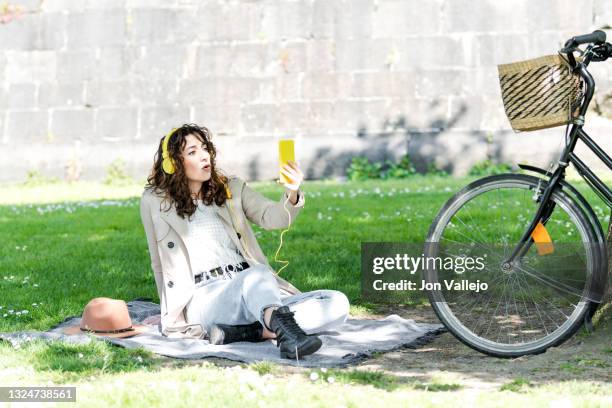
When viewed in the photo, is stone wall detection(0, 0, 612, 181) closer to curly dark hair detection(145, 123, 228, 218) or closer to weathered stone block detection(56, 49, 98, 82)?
weathered stone block detection(56, 49, 98, 82)

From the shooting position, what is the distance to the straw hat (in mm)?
5930

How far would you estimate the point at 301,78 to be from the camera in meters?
15.1

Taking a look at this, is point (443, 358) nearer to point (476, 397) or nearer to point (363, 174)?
point (476, 397)

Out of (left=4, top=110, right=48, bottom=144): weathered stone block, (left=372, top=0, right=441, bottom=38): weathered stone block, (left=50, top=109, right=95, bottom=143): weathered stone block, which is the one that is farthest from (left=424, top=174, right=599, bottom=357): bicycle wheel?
(left=4, top=110, right=48, bottom=144): weathered stone block

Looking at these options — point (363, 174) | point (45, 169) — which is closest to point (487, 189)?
point (363, 174)

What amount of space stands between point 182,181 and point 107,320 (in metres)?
0.89

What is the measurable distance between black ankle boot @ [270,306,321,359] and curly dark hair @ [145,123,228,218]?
93 centimetres

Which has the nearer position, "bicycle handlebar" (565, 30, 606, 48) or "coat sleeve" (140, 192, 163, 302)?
"bicycle handlebar" (565, 30, 606, 48)

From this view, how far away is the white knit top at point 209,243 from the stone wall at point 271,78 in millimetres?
8428

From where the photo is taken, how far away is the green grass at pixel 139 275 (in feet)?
14.6

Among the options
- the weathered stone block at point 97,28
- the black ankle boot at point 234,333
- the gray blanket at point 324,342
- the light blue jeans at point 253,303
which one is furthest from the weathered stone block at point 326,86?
the black ankle boot at point 234,333

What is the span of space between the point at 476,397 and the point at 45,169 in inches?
487

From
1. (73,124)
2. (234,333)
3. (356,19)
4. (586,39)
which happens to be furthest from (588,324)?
(73,124)

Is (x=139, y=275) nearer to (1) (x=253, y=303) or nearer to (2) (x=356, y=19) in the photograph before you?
(1) (x=253, y=303)
